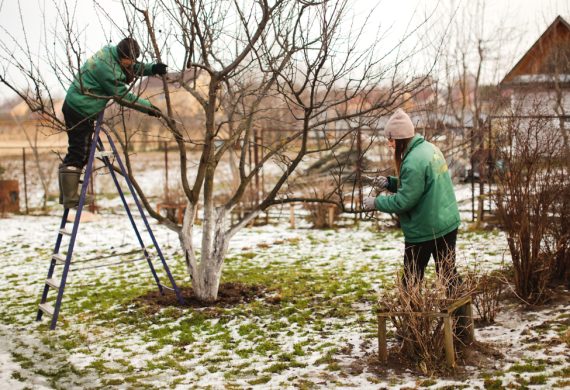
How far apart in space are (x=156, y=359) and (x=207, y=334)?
2.26ft

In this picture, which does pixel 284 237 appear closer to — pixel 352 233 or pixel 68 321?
pixel 352 233

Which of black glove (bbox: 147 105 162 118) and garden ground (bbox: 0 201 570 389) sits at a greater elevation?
black glove (bbox: 147 105 162 118)

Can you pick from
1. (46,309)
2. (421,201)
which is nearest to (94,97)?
(46,309)

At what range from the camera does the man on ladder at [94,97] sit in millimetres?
5773

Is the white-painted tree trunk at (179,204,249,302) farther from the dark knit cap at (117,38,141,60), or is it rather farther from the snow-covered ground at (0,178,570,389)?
the dark knit cap at (117,38,141,60)

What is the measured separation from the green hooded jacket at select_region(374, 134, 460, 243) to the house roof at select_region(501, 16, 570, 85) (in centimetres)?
1235

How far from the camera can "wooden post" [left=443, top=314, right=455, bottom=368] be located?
4383 mm

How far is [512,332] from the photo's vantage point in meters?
5.27

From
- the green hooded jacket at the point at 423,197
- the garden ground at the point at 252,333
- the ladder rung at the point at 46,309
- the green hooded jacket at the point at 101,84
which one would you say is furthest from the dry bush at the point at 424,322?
the ladder rung at the point at 46,309

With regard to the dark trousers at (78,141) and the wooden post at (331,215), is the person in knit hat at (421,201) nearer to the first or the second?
the dark trousers at (78,141)

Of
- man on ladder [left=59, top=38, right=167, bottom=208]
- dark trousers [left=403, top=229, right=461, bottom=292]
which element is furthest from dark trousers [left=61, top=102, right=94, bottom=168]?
dark trousers [left=403, top=229, right=461, bottom=292]

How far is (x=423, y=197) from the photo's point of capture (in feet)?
15.4

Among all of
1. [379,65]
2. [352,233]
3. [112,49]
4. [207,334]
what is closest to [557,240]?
[379,65]

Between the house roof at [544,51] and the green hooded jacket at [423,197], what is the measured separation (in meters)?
12.4
